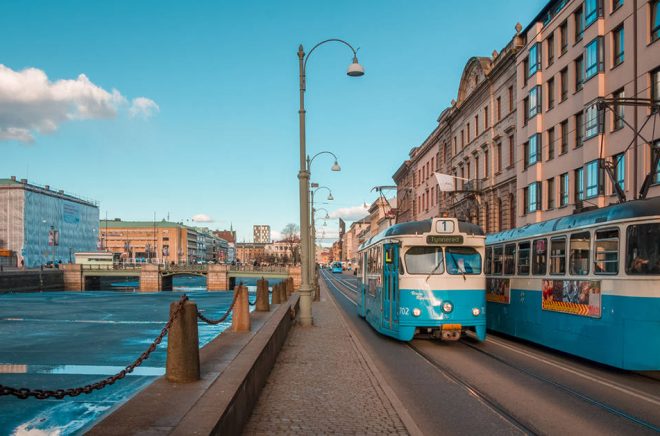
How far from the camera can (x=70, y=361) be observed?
67.7 ft

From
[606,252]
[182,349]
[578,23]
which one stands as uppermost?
[578,23]

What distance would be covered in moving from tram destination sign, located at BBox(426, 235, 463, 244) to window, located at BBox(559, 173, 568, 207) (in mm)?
21599

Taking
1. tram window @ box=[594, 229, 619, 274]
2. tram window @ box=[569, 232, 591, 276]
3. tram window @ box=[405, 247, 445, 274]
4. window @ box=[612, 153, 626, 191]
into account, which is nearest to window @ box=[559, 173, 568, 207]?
window @ box=[612, 153, 626, 191]

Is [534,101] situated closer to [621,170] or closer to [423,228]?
[621,170]

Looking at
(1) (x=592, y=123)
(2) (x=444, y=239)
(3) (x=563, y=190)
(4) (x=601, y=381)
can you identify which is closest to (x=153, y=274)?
(3) (x=563, y=190)

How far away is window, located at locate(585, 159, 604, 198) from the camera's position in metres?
29.5

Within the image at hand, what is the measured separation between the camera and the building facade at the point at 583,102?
26438 millimetres

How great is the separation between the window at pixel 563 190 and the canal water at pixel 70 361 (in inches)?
754

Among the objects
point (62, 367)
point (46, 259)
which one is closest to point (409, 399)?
point (62, 367)

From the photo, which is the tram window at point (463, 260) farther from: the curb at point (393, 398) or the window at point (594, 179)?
the window at point (594, 179)

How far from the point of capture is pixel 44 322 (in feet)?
125

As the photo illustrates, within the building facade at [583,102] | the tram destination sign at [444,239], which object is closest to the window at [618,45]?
the building facade at [583,102]

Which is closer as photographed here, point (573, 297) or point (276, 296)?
point (573, 297)

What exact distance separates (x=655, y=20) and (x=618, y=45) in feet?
10.3
